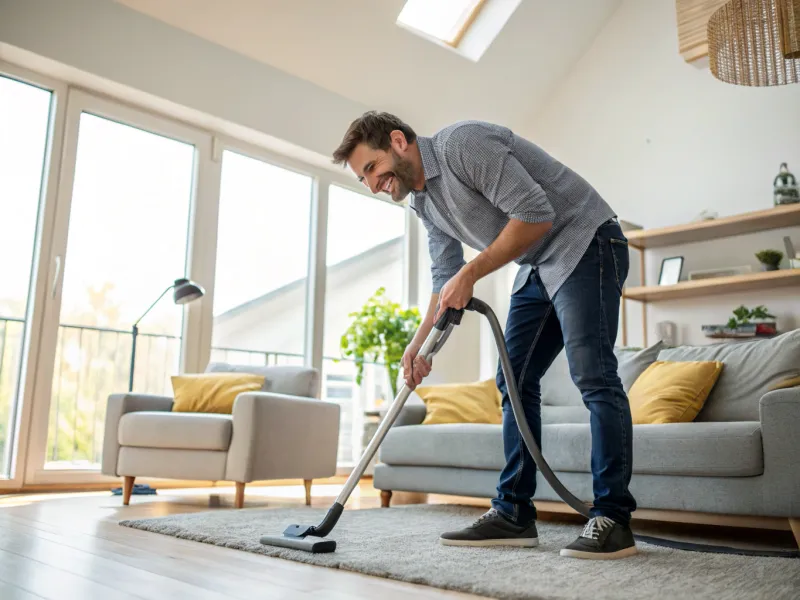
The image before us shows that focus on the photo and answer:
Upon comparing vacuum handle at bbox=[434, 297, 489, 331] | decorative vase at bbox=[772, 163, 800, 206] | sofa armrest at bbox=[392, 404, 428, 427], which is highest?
decorative vase at bbox=[772, 163, 800, 206]

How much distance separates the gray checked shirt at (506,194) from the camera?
5.67 feet

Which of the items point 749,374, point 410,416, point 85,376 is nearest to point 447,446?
point 410,416

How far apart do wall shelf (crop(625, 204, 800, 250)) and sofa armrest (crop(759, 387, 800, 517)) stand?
266cm

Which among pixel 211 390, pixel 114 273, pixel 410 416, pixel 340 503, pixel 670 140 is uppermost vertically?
pixel 670 140

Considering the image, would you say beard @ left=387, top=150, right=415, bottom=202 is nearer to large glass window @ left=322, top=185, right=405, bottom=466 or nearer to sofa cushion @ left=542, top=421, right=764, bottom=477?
sofa cushion @ left=542, top=421, right=764, bottom=477

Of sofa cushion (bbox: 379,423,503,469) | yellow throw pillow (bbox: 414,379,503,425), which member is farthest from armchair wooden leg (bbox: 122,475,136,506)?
yellow throw pillow (bbox: 414,379,503,425)

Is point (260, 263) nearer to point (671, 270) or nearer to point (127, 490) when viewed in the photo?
point (127, 490)

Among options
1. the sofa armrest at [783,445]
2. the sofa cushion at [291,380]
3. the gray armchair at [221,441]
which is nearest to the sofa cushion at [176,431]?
the gray armchair at [221,441]

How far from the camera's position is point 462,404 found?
3.25 meters

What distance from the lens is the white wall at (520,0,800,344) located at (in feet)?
15.5

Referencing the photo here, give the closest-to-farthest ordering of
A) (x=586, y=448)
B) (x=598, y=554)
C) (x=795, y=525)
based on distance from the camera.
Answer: (x=598, y=554) → (x=795, y=525) → (x=586, y=448)

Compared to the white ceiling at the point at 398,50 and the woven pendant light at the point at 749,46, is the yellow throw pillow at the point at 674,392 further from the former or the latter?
the white ceiling at the point at 398,50

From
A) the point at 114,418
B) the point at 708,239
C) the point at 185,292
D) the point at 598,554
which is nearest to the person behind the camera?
the point at 598,554

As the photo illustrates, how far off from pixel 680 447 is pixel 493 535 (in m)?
0.75
